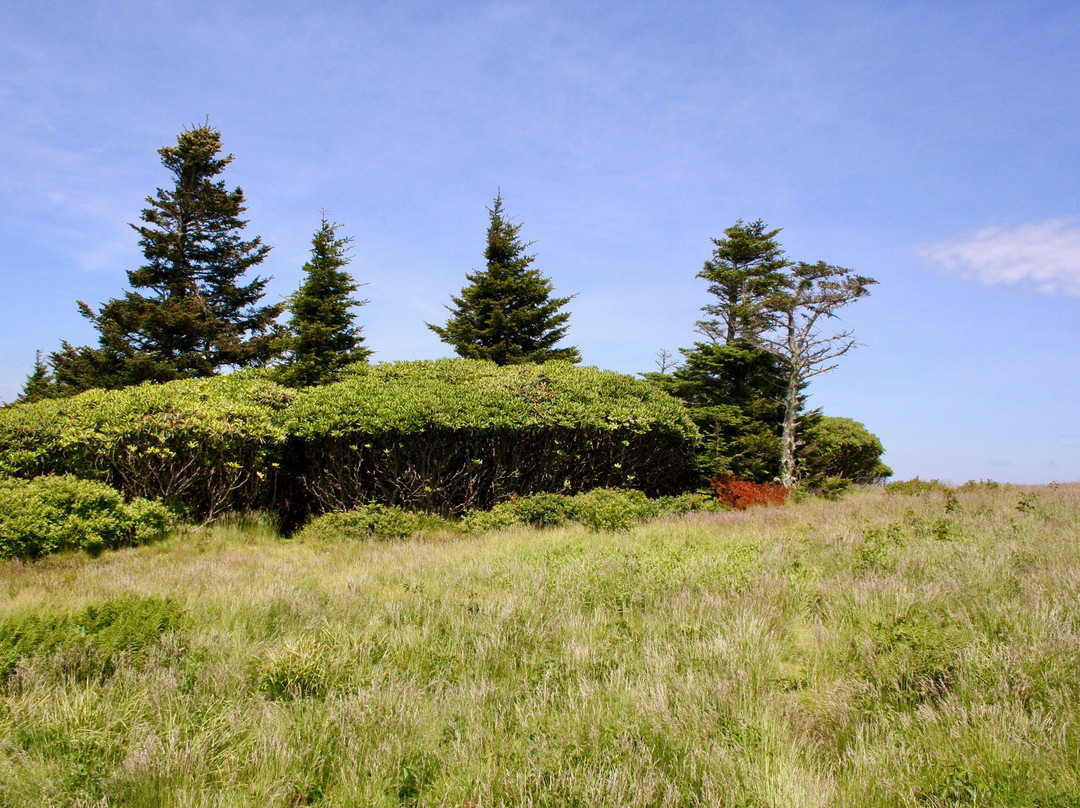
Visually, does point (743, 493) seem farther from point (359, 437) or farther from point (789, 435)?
point (359, 437)

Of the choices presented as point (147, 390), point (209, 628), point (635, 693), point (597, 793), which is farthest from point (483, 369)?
point (597, 793)

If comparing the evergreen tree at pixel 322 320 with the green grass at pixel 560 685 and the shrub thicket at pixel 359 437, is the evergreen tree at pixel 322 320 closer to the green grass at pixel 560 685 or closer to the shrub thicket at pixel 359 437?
the shrub thicket at pixel 359 437

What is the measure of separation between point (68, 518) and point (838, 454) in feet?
83.4

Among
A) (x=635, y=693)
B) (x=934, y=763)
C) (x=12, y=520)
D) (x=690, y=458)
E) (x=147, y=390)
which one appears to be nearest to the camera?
(x=934, y=763)

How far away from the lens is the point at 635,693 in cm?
374

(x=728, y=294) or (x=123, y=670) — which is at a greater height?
(x=728, y=294)

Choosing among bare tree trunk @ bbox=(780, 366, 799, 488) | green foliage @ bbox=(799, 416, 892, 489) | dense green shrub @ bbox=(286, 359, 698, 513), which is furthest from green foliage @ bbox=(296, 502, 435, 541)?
green foliage @ bbox=(799, 416, 892, 489)

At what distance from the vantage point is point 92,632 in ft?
15.5

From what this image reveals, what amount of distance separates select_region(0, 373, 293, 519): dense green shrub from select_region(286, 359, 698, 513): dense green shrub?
1089mm

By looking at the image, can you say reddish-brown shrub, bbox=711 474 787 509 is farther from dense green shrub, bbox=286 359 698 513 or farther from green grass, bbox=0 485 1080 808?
green grass, bbox=0 485 1080 808

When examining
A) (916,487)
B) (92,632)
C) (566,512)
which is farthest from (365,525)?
(916,487)

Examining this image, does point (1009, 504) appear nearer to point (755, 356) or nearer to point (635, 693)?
point (755, 356)

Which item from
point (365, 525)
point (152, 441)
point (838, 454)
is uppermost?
point (838, 454)

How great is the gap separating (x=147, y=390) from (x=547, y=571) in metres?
8.52
